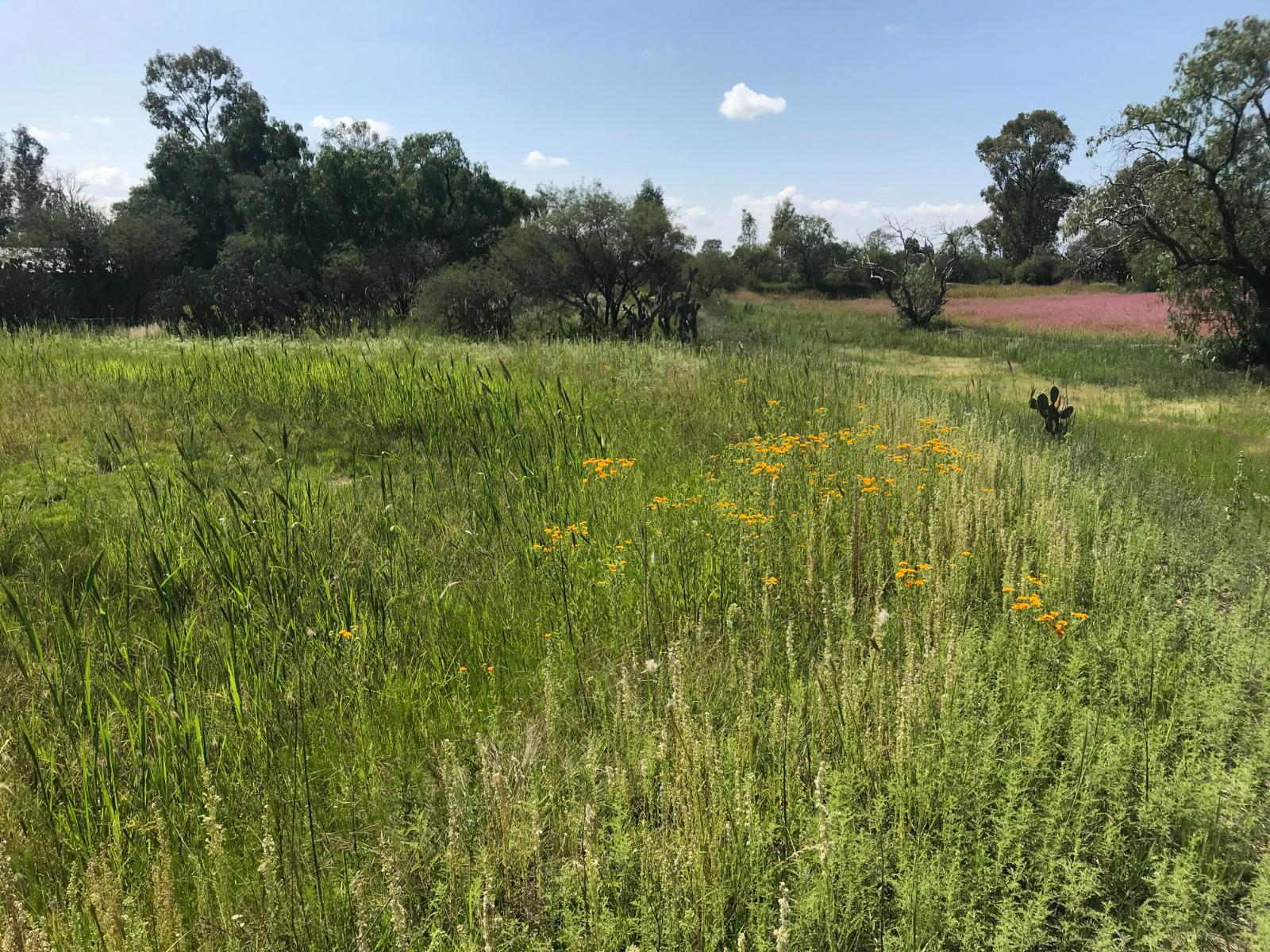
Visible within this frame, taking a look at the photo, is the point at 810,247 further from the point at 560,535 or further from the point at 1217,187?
the point at 560,535

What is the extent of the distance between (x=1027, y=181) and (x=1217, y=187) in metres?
51.5

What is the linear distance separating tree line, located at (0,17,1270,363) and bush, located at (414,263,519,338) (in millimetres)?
90

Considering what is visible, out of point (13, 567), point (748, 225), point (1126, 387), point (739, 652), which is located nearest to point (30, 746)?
point (739, 652)

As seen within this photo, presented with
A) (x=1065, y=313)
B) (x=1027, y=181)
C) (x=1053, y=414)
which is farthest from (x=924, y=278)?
(x=1027, y=181)

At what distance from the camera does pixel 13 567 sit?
3.89m

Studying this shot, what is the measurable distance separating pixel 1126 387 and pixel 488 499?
46.2 feet

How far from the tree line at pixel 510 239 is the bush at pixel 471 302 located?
9 centimetres

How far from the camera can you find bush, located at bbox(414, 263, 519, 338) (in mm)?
19359

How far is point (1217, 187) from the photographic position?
45.8 feet

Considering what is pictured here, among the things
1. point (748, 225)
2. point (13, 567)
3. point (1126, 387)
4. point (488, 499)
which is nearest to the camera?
point (13, 567)

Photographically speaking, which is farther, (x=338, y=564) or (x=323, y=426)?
(x=323, y=426)

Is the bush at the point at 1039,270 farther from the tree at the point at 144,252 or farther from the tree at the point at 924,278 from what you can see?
the tree at the point at 144,252

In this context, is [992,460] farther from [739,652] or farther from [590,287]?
[590,287]

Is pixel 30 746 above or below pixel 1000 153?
below
